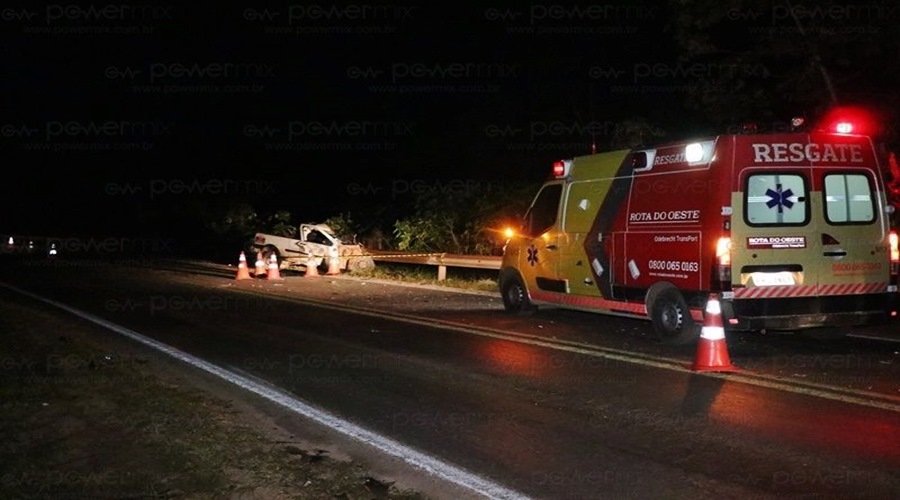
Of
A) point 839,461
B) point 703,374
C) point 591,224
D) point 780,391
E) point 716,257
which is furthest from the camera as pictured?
point 591,224

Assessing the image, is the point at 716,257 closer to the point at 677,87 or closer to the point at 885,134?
the point at 885,134

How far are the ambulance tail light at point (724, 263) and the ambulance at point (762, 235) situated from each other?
11 mm

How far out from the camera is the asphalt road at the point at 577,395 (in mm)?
5328

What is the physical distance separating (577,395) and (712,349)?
1.71 metres

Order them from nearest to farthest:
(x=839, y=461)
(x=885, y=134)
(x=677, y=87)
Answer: (x=839, y=461)
(x=885, y=134)
(x=677, y=87)

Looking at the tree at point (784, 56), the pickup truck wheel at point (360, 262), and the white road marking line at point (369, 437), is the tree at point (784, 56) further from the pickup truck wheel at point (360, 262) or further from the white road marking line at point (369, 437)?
the white road marking line at point (369, 437)

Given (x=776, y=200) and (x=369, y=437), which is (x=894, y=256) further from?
(x=369, y=437)

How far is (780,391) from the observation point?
7438 mm

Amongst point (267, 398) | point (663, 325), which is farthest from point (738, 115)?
point (267, 398)

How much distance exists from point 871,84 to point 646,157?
7655mm

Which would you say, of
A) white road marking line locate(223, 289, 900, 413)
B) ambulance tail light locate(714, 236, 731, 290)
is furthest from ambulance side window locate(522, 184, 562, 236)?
ambulance tail light locate(714, 236, 731, 290)

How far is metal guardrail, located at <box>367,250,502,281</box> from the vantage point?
18188 mm

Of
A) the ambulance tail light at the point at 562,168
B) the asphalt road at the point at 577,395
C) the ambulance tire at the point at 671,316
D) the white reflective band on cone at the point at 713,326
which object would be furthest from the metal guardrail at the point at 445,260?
the white reflective band on cone at the point at 713,326

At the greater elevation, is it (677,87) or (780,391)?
(677,87)
